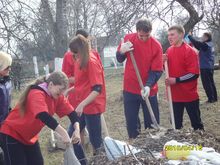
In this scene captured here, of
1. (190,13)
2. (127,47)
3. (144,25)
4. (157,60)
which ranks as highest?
(190,13)

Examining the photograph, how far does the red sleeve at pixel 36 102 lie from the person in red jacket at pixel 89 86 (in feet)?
Answer: 2.52

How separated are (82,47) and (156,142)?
138 centimetres

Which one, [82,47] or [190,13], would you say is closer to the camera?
[82,47]

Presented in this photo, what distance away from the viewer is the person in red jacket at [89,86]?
4242mm

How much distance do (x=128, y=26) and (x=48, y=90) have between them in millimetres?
6166

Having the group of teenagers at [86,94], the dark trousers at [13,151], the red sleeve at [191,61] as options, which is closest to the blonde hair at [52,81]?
the group of teenagers at [86,94]

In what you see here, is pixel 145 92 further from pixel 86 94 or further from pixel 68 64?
pixel 68 64

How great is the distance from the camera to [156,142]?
11.9ft

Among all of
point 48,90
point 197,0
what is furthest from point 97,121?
point 197,0

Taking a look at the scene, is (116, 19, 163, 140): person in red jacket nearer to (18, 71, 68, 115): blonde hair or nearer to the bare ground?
the bare ground

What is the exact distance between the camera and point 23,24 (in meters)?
8.79

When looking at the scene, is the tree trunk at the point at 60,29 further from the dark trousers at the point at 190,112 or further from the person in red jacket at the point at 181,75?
the dark trousers at the point at 190,112
